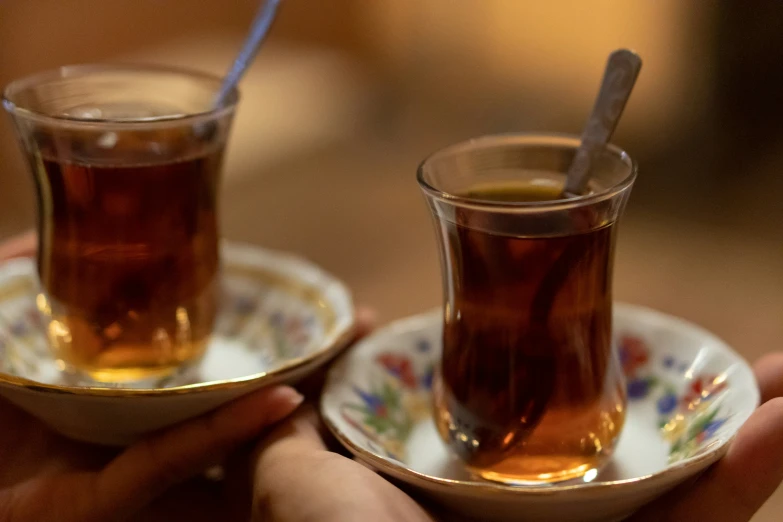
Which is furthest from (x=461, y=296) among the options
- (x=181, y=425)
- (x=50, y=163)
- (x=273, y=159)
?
(x=273, y=159)

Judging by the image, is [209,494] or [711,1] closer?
[209,494]

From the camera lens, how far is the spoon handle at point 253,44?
883mm

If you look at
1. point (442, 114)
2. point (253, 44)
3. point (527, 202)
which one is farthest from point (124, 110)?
point (442, 114)

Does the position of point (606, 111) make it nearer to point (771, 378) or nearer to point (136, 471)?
point (771, 378)

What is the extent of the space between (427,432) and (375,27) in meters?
2.64

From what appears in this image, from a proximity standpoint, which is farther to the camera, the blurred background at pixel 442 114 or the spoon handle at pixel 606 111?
the blurred background at pixel 442 114

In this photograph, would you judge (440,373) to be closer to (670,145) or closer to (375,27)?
(670,145)

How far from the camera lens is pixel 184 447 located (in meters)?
0.75

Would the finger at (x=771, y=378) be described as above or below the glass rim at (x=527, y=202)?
below

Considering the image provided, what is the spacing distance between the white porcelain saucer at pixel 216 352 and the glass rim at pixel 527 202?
0.23 metres

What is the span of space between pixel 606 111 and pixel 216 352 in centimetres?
53

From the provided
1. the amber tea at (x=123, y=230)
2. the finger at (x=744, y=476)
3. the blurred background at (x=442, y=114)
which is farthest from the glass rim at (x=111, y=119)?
the blurred background at (x=442, y=114)

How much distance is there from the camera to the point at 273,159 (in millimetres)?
2498

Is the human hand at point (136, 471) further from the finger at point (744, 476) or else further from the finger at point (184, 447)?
the finger at point (744, 476)
